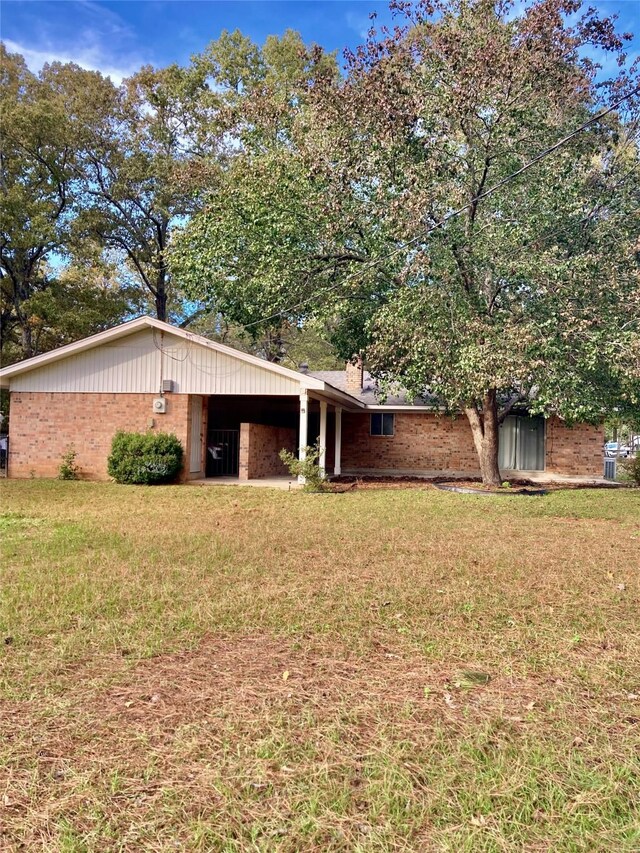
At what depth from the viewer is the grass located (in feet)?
7.43

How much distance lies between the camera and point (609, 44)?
47.3 feet

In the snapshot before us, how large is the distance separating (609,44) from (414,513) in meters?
12.6

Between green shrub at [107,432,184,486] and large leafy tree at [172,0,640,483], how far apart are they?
4.57 meters

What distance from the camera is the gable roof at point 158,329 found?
14891 millimetres

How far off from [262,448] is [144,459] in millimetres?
3666

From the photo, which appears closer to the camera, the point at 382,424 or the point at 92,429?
the point at 92,429

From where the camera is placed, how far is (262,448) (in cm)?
1744

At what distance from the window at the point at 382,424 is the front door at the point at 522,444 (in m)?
3.83

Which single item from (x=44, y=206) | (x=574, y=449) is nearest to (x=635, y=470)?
(x=574, y=449)

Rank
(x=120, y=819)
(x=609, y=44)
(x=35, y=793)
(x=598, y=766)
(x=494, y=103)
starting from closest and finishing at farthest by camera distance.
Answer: (x=120, y=819), (x=35, y=793), (x=598, y=766), (x=494, y=103), (x=609, y=44)

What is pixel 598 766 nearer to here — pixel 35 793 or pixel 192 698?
pixel 192 698

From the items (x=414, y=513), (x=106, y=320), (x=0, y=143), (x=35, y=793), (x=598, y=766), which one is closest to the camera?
(x=35, y=793)

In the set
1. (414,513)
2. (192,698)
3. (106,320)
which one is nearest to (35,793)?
(192,698)

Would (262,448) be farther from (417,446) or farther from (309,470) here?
(417,446)
